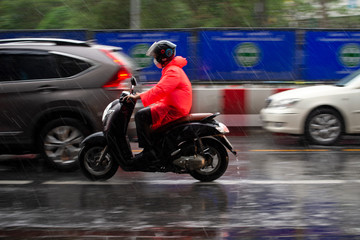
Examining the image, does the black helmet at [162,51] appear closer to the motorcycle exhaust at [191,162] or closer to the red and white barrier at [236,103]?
the motorcycle exhaust at [191,162]

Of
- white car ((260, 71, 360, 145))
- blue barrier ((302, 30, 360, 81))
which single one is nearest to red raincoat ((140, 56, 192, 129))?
white car ((260, 71, 360, 145))

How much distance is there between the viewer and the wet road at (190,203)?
4.62 metres

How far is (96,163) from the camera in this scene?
257 inches

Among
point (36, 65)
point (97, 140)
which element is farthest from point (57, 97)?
point (97, 140)

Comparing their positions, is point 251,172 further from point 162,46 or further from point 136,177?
point 162,46

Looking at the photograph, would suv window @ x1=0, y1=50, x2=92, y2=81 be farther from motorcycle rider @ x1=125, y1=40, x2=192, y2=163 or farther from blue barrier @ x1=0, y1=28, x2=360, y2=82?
blue barrier @ x1=0, y1=28, x2=360, y2=82

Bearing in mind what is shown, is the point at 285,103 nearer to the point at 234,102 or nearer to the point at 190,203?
the point at 234,102

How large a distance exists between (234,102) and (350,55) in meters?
2.99

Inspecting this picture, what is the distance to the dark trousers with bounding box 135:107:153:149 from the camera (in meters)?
6.25

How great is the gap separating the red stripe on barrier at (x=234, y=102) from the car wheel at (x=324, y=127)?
219 centimetres

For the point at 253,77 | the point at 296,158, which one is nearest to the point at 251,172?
the point at 296,158

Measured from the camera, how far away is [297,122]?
9406mm

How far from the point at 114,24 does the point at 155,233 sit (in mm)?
17418

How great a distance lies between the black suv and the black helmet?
119cm
